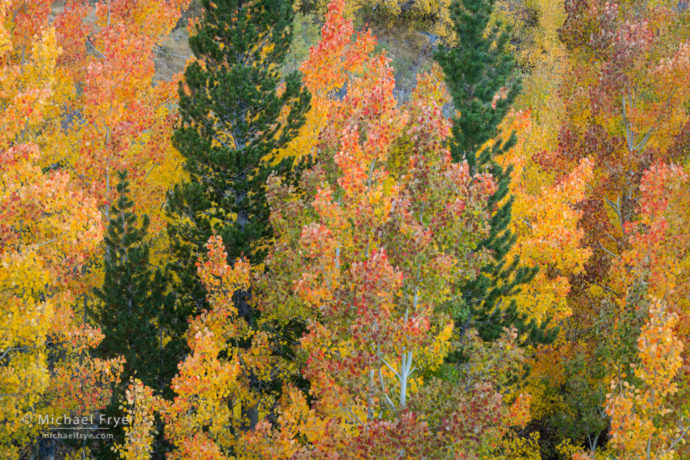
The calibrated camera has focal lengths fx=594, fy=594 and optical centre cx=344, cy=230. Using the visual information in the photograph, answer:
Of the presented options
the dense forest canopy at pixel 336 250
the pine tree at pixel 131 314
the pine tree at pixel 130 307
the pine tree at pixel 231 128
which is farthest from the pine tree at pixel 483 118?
the pine tree at pixel 130 307

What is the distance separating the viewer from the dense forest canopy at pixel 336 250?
12.1 m

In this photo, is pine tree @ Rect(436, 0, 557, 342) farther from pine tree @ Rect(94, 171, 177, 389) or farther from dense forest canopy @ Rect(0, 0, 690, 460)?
pine tree @ Rect(94, 171, 177, 389)

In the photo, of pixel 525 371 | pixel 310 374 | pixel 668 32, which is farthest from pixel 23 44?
pixel 668 32

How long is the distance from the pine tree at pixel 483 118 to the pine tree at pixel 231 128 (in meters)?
5.11

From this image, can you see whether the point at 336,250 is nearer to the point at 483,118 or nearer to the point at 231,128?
the point at 231,128

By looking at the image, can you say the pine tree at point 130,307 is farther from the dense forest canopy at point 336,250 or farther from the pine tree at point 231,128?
the pine tree at point 231,128

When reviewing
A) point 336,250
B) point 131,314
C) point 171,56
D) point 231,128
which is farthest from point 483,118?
point 171,56

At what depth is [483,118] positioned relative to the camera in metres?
18.9

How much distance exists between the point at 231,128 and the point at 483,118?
317 inches

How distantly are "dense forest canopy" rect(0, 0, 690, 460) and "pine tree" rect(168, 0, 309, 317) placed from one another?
9 centimetres

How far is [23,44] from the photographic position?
2292 centimetres

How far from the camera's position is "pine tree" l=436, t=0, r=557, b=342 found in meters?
19.0

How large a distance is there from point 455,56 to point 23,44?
1647 cm

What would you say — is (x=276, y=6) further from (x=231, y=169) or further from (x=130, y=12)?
(x=130, y=12)
